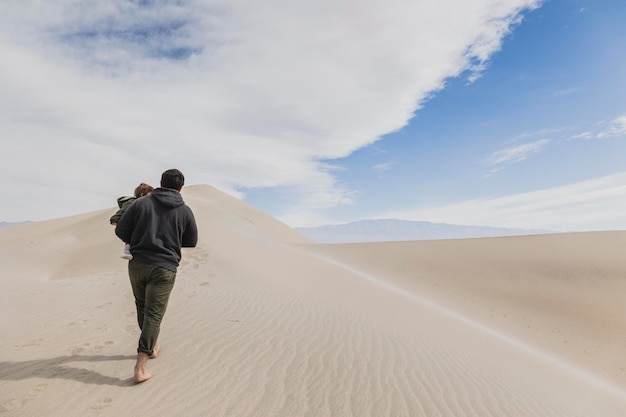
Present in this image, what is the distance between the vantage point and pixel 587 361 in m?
10.4

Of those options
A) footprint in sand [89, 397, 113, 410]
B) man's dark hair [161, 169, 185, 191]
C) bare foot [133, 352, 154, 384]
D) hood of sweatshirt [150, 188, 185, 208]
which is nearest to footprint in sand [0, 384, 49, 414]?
footprint in sand [89, 397, 113, 410]

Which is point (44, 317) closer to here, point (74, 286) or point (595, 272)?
point (74, 286)

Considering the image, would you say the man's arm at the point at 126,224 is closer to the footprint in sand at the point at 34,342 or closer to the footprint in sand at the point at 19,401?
the footprint in sand at the point at 19,401

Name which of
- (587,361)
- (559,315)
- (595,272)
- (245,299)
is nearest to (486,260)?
(595,272)

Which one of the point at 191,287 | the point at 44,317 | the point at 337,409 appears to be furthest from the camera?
the point at 191,287

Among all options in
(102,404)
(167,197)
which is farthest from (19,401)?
(167,197)

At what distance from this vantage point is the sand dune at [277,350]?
344 cm

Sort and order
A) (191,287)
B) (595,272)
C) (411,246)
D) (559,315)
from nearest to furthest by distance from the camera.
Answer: (191,287), (559,315), (595,272), (411,246)

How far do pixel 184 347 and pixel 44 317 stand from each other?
2.98 meters

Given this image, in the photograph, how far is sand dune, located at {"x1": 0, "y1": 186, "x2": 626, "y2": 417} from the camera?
11.3 ft

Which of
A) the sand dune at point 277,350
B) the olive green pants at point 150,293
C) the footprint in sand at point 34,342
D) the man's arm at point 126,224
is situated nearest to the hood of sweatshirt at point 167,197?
the man's arm at point 126,224

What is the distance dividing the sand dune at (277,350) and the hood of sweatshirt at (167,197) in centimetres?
→ 184

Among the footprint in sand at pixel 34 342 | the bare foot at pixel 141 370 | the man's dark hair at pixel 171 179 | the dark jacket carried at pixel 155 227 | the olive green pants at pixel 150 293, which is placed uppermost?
the man's dark hair at pixel 171 179

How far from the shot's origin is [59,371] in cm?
372
